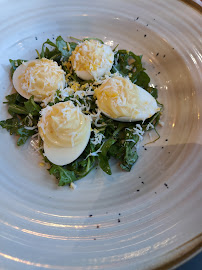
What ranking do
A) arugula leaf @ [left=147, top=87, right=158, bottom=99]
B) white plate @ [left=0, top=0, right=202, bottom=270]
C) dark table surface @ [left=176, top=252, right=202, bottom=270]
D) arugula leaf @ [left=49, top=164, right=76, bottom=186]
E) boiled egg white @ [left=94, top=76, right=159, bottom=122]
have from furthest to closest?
1. arugula leaf @ [left=147, top=87, right=158, bottom=99]
2. boiled egg white @ [left=94, top=76, right=159, bottom=122]
3. arugula leaf @ [left=49, top=164, right=76, bottom=186]
4. dark table surface @ [left=176, top=252, right=202, bottom=270]
5. white plate @ [left=0, top=0, right=202, bottom=270]

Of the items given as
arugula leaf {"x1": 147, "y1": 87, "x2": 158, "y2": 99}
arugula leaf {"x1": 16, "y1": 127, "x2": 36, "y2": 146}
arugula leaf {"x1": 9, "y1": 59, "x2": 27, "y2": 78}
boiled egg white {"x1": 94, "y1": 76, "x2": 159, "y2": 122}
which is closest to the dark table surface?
boiled egg white {"x1": 94, "y1": 76, "x2": 159, "y2": 122}

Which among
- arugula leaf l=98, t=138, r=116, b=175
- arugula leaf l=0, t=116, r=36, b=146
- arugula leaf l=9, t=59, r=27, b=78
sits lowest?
arugula leaf l=0, t=116, r=36, b=146

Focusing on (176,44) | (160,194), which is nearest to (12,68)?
(176,44)

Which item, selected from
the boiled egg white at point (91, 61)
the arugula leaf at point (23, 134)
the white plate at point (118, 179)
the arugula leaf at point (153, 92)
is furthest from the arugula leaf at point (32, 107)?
the arugula leaf at point (153, 92)

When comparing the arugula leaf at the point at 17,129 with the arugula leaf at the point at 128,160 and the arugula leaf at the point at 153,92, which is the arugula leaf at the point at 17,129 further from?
the arugula leaf at the point at 153,92

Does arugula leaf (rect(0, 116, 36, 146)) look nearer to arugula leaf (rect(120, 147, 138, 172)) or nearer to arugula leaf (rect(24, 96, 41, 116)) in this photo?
arugula leaf (rect(24, 96, 41, 116))

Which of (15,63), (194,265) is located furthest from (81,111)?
(194,265)

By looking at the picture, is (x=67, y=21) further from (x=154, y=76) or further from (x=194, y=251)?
(x=194, y=251)

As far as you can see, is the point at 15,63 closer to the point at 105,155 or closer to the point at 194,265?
the point at 105,155
